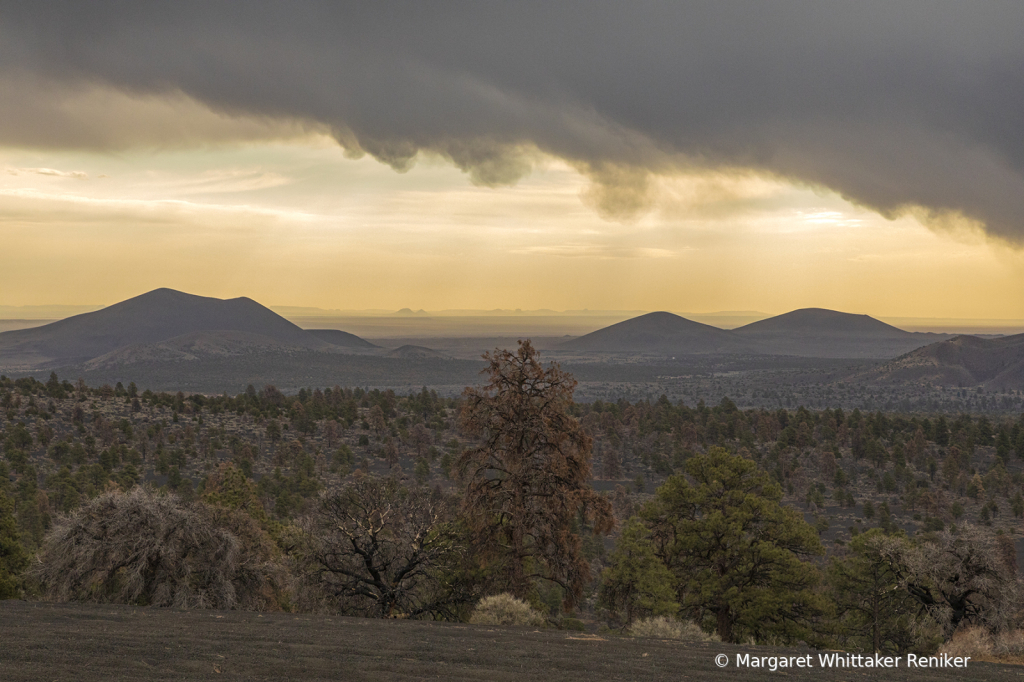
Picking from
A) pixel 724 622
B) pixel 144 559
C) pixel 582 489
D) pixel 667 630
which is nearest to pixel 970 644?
pixel 724 622

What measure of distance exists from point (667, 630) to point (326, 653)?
1330 cm

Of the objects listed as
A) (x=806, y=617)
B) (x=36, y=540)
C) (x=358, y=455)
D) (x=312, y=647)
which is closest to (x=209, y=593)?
(x=312, y=647)

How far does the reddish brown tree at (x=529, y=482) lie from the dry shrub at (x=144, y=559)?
935cm

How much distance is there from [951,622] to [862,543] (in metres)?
4.73

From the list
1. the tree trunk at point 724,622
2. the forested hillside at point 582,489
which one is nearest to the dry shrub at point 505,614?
the forested hillside at point 582,489

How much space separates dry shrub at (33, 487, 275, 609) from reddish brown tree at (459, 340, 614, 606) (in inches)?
368

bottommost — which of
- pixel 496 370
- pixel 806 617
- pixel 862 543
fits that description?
pixel 806 617

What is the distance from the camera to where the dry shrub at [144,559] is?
2888cm

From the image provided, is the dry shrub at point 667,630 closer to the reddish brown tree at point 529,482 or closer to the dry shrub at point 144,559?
the reddish brown tree at point 529,482

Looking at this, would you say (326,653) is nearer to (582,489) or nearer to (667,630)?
(667,630)

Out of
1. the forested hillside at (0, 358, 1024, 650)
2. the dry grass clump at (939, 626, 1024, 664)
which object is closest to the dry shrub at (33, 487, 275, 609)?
the forested hillside at (0, 358, 1024, 650)

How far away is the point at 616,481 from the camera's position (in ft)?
364

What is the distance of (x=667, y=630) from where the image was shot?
89.9ft

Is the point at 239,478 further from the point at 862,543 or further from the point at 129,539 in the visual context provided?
the point at 862,543
